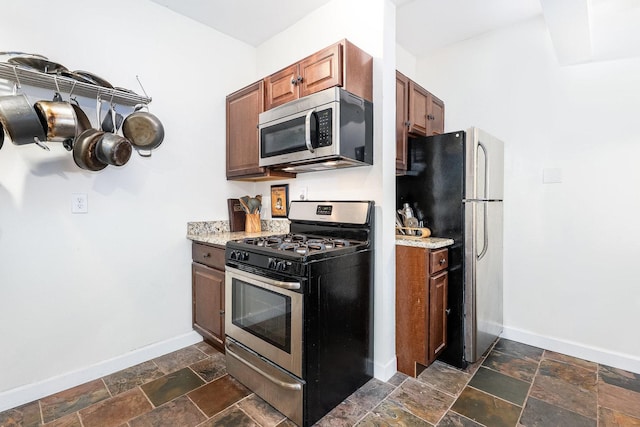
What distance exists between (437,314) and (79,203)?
2475 millimetres

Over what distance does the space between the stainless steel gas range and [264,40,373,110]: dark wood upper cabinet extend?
0.76 metres

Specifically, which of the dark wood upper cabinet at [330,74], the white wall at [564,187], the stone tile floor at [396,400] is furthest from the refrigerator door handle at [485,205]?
the dark wood upper cabinet at [330,74]

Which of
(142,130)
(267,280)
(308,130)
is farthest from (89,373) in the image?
(308,130)

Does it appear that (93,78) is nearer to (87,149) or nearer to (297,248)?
(87,149)

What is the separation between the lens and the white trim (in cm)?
202

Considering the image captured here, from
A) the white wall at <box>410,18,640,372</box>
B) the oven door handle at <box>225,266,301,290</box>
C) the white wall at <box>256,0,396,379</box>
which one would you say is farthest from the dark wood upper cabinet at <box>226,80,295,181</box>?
the white wall at <box>410,18,640,372</box>

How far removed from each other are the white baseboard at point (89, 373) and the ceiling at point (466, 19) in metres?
2.61

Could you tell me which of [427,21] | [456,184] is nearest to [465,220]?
[456,184]

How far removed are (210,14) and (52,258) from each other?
2.10 m

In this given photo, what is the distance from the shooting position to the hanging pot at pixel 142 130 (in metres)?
2.10

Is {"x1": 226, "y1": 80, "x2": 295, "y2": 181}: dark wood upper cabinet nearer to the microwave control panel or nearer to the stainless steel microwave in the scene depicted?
the stainless steel microwave

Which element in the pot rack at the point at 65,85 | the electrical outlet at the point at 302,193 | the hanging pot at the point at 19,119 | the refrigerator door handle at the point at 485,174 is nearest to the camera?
the hanging pot at the point at 19,119

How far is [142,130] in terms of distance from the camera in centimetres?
211

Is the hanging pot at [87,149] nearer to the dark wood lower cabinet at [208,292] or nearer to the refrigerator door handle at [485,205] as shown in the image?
the dark wood lower cabinet at [208,292]
